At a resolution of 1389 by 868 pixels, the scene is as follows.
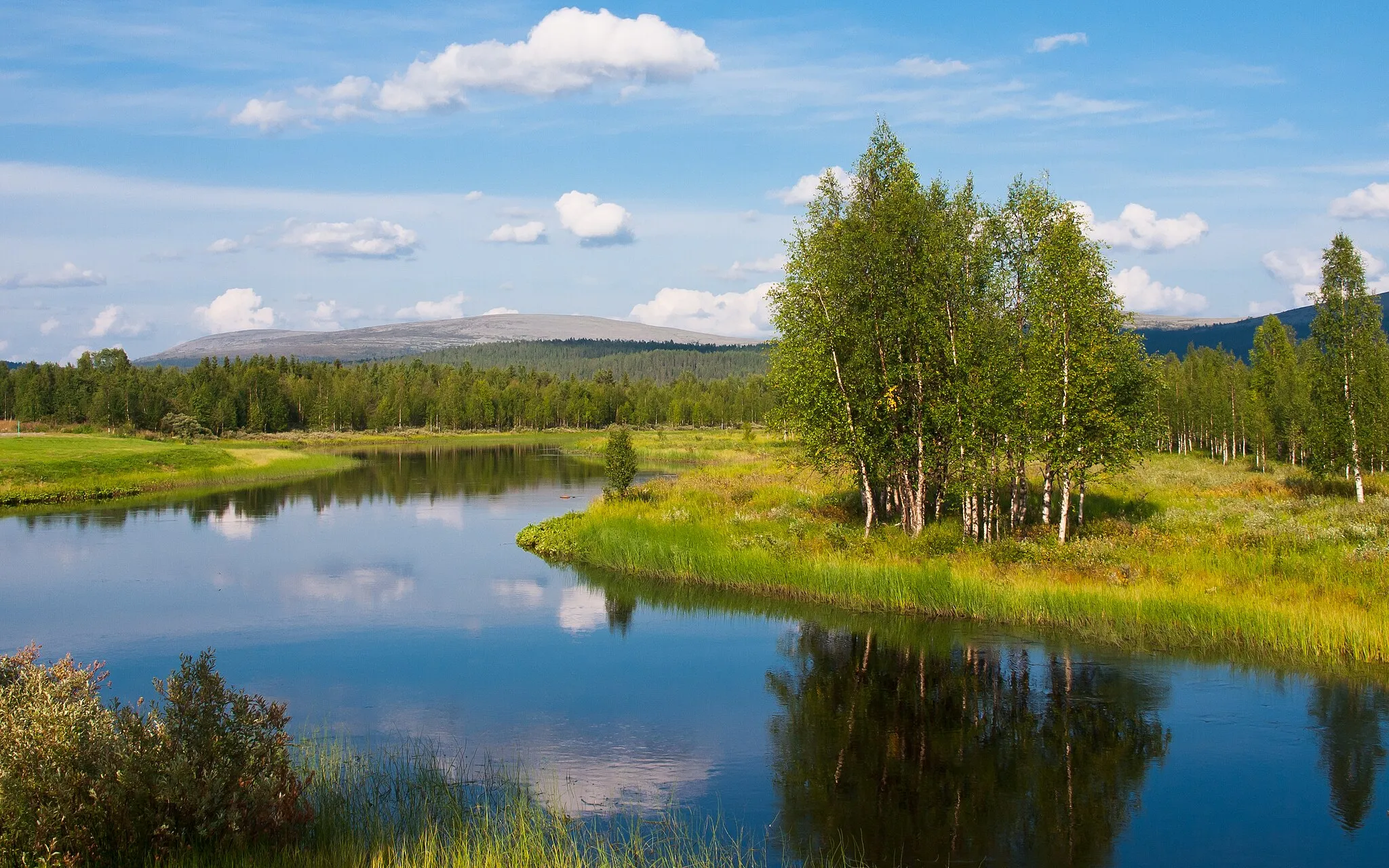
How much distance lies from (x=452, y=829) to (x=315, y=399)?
494 feet

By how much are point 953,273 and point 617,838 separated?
24.1m

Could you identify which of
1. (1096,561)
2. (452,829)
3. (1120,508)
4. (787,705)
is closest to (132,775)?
(452,829)

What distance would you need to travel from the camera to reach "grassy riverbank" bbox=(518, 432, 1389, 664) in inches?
862

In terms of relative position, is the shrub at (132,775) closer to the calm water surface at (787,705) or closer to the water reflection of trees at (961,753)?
the calm water surface at (787,705)

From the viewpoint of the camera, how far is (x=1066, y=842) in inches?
509

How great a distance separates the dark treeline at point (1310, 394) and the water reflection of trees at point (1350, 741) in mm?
16874

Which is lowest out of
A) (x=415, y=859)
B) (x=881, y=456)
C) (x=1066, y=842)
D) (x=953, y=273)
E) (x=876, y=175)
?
(x=1066, y=842)

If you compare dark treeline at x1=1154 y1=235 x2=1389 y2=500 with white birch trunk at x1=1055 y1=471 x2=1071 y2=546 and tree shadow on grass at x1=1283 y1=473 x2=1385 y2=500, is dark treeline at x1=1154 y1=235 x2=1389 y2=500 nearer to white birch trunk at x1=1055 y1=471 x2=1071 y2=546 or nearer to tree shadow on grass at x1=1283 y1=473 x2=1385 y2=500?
tree shadow on grass at x1=1283 y1=473 x2=1385 y2=500

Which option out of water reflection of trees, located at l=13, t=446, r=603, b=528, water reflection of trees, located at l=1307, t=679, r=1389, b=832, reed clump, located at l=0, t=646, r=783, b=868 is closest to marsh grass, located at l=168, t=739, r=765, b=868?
reed clump, located at l=0, t=646, r=783, b=868

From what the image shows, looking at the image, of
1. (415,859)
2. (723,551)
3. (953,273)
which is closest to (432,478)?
(723,551)

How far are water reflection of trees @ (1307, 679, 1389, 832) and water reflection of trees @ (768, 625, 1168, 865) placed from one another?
262cm

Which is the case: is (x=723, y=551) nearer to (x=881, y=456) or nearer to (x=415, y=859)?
(x=881, y=456)

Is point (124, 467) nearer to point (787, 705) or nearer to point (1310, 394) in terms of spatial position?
point (787, 705)

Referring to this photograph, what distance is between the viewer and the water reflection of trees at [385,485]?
5162 centimetres
